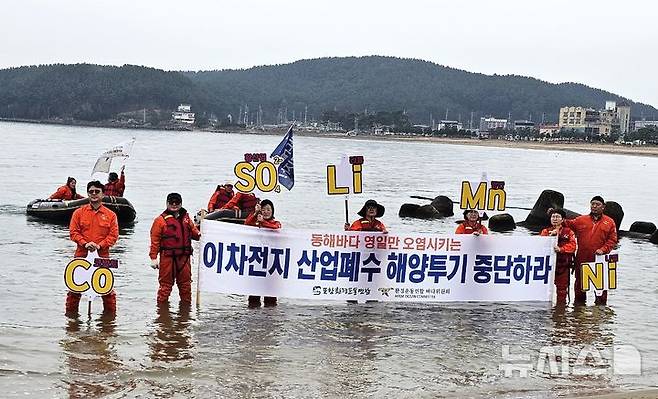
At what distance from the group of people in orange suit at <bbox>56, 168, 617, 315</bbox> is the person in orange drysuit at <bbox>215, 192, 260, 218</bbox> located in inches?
257

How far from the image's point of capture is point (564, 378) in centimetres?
1022

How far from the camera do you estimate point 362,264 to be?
13.0m

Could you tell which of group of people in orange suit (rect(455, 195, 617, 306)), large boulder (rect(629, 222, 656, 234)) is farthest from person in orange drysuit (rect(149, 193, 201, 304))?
large boulder (rect(629, 222, 656, 234))

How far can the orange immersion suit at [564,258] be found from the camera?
44.7ft

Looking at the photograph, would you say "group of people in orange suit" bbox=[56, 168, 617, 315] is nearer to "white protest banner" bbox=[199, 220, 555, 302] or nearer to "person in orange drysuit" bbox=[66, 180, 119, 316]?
"person in orange drysuit" bbox=[66, 180, 119, 316]

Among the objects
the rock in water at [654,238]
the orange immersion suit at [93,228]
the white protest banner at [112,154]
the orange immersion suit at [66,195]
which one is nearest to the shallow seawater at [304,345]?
the orange immersion suit at [93,228]

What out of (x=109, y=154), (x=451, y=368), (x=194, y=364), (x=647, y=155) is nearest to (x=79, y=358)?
(x=194, y=364)

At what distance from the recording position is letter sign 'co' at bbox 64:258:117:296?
37.6ft

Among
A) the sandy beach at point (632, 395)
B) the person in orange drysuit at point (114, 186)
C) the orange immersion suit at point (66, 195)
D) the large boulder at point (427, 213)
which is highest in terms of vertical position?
the person in orange drysuit at point (114, 186)

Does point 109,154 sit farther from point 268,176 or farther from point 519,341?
point 519,341

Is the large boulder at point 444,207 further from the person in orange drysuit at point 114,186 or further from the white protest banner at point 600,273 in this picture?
the white protest banner at point 600,273

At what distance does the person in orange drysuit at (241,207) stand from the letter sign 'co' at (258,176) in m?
4.42

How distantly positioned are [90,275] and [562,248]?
7076 millimetres

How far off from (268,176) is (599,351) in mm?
6099
